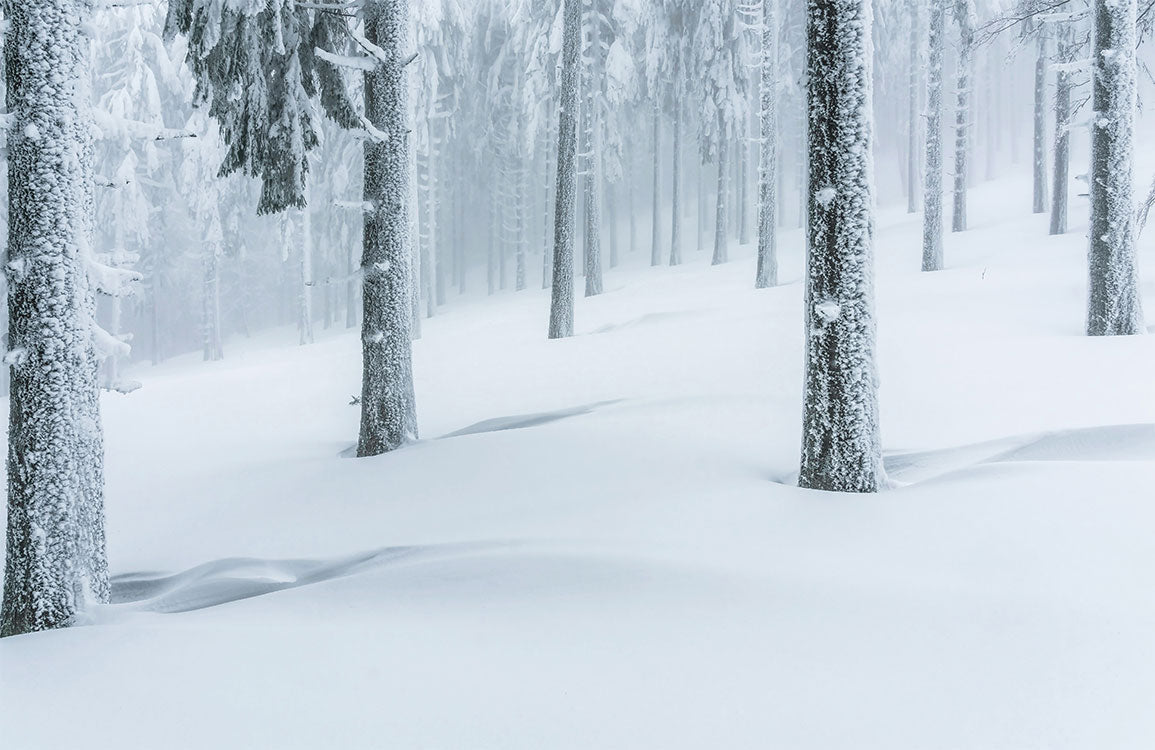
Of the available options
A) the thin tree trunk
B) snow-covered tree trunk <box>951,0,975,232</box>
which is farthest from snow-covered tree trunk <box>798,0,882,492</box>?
snow-covered tree trunk <box>951,0,975,232</box>

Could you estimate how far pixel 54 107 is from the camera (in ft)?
17.6

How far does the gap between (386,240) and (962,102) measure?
17.4 metres

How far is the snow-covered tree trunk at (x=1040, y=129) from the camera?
2264 centimetres

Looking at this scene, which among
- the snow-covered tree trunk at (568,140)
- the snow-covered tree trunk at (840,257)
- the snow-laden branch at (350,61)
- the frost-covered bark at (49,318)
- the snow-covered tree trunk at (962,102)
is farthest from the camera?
the snow-covered tree trunk at (962,102)

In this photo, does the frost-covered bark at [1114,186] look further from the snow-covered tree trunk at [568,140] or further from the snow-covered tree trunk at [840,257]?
the snow-covered tree trunk at [568,140]

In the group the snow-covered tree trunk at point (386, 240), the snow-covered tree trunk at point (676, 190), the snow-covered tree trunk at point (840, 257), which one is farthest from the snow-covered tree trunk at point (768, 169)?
the snow-covered tree trunk at point (840, 257)

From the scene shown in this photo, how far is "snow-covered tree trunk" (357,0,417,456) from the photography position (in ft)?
28.7

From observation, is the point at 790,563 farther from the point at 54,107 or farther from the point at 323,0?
the point at 323,0

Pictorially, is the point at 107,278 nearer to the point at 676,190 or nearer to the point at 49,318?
the point at 49,318

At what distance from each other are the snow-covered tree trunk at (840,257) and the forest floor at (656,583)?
0.40m

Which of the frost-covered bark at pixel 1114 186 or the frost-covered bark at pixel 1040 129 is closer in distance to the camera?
the frost-covered bark at pixel 1114 186

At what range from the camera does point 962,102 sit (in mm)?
20953

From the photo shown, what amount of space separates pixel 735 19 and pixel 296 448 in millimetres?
16790

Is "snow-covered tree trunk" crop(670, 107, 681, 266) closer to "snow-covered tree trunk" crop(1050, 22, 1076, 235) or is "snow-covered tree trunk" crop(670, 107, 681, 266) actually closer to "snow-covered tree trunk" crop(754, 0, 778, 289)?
"snow-covered tree trunk" crop(754, 0, 778, 289)
